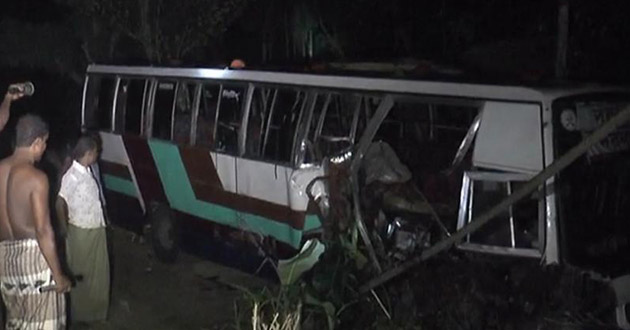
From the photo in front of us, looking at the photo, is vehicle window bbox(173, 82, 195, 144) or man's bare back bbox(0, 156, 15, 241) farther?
vehicle window bbox(173, 82, 195, 144)

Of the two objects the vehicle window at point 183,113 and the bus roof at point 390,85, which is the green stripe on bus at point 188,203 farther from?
the bus roof at point 390,85

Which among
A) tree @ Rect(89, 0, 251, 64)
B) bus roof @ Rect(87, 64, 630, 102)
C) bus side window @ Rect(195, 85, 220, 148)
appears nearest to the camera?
bus roof @ Rect(87, 64, 630, 102)

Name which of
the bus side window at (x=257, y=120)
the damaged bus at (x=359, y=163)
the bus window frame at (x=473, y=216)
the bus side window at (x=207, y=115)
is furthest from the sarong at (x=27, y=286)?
the bus side window at (x=207, y=115)

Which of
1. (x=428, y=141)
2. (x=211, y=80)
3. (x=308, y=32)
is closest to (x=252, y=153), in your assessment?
(x=211, y=80)

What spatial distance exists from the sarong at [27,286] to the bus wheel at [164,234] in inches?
170

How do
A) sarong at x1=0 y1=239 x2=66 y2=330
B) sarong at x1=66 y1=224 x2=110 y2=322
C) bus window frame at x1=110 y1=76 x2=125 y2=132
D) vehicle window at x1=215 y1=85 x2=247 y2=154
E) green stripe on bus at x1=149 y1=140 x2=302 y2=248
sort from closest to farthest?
sarong at x1=0 y1=239 x2=66 y2=330 < sarong at x1=66 y1=224 x2=110 y2=322 < green stripe on bus at x1=149 y1=140 x2=302 y2=248 < vehicle window at x1=215 y1=85 x2=247 y2=154 < bus window frame at x1=110 y1=76 x2=125 y2=132

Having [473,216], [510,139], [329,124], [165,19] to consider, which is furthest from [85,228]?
[165,19]

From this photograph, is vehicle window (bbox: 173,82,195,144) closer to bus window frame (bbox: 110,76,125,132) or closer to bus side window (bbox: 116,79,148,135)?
bus side window (bbox: 116,79,148,135)

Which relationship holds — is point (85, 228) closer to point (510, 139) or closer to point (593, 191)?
point (510, 139)

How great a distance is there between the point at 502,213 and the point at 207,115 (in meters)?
4.24

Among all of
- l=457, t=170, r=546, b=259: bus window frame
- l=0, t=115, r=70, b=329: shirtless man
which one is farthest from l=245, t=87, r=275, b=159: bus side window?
l=0, t=115, r=70, b=329: shirtless man

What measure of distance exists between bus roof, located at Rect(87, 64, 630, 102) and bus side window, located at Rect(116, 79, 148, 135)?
26cm

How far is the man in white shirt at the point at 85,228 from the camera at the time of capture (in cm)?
818

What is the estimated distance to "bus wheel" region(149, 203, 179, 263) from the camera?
11.2 metres
